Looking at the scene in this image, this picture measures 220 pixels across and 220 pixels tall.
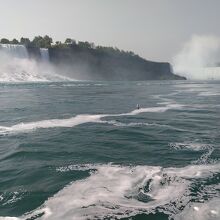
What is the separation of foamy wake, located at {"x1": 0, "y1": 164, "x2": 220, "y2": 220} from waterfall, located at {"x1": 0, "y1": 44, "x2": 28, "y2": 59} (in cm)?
12544

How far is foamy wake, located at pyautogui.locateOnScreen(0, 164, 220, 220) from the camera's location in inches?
464

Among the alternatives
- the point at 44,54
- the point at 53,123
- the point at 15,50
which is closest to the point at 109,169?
the point at 53,123

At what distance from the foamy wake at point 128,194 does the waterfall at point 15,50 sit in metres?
125

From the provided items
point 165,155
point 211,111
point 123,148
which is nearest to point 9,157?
point 123,148

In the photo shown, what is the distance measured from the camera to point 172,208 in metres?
12.2

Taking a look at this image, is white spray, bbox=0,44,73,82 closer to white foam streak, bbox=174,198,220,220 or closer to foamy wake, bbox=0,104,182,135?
foamy wake, bbox=0,104,182,135

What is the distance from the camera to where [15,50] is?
137 m

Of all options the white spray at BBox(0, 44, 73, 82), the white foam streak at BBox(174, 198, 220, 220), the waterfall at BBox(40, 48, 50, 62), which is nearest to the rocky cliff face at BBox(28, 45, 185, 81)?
the waterfall at BBox(40, 48, 50, 62)

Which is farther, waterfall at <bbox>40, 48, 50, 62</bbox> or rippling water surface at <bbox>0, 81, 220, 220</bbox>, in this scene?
waterfall at <bbox>40, 48, 50, 62</bbox>

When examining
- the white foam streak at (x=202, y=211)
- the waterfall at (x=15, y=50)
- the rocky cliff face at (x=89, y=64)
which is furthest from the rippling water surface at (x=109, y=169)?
the rocky cliff face at (x=89, y=64)

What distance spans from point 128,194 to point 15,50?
13286 centimetres

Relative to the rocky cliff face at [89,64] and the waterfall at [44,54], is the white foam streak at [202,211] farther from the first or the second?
the rocky cliff face at [89,64]

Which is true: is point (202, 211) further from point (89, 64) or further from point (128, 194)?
point (89, 64)

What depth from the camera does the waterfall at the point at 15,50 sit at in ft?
437
